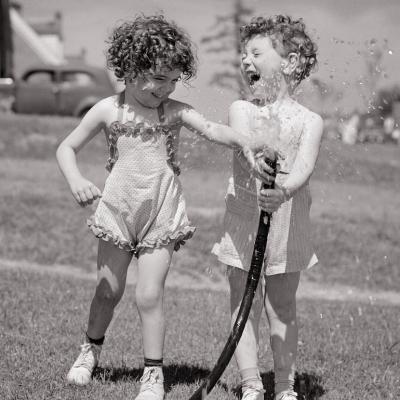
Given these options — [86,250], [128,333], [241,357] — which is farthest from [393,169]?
[241,357]

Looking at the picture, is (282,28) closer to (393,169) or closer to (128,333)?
(128,333)

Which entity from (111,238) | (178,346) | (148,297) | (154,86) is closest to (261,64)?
(154,86)

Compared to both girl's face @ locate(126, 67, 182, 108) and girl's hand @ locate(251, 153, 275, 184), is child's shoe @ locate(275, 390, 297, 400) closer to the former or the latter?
girl's hand @ locate(251, 153, 275, 184)

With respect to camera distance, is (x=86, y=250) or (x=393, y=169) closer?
(x=86, y=250)

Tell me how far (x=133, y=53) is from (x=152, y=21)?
0.23 m

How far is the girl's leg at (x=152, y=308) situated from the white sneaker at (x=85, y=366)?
1.13ft

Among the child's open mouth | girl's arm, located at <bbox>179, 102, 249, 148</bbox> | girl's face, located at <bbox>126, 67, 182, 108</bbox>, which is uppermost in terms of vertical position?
the child's open mouth

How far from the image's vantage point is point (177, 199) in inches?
135

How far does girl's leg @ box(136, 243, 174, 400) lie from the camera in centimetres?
333

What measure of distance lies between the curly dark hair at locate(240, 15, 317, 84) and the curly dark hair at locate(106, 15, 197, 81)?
0.90 ft

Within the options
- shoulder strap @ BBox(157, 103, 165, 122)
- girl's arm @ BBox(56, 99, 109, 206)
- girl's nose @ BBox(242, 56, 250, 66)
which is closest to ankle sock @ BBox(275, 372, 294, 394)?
girl's arm @ BBox(56, 99, 109, 206)

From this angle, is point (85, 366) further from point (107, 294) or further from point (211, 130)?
point (211, 130)

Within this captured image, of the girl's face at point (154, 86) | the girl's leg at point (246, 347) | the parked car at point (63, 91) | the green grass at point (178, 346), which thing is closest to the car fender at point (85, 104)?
the parked car at point (63, 91)

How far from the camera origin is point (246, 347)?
11.0ft
